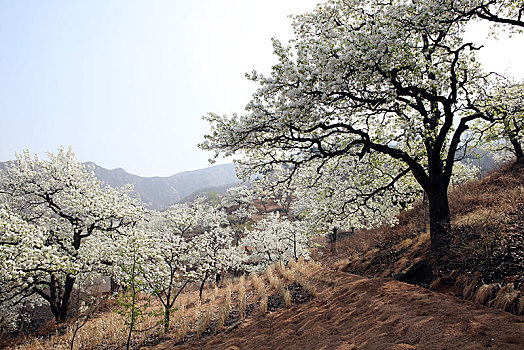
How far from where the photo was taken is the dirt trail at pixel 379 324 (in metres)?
4.54

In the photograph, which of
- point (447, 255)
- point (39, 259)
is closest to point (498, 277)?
point (447, 255)

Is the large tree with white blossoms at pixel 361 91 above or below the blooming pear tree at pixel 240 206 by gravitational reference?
above

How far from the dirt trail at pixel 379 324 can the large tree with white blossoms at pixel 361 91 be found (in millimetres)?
3031

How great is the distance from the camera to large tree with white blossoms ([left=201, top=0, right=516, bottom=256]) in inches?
273

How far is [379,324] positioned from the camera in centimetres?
603

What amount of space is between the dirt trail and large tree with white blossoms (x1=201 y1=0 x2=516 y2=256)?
9.94 feet

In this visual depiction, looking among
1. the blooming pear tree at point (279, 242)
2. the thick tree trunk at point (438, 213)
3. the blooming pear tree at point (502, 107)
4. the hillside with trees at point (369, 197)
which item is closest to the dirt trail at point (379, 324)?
the hillside with trees at point (369, 197)

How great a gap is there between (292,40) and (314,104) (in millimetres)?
4077

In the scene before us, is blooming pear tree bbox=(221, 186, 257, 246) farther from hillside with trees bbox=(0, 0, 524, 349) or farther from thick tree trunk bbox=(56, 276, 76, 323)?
hillside with trees bbox=(0, 0, 524, 349)

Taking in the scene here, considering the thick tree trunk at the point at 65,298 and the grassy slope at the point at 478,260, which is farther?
the thick tree trunk at the point at 65,298

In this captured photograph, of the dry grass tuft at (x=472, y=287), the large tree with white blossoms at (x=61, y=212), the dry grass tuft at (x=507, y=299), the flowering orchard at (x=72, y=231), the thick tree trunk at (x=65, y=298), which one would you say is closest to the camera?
the dry grass tuft at (x=507, y=299)

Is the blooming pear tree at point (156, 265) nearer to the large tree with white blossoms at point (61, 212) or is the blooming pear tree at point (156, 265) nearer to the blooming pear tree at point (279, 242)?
the large tree with white blossoms at point (61, 212)

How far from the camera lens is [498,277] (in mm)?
6133

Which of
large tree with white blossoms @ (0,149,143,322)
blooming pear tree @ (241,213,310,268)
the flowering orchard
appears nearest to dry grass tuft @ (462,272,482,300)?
the flowering orchard
